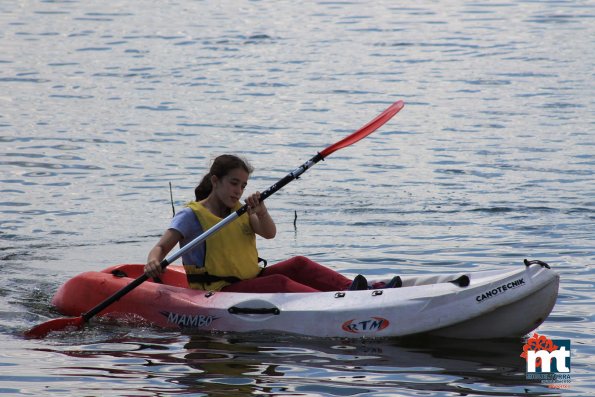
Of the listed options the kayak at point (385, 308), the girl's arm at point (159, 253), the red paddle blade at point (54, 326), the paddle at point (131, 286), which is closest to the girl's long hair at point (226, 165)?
the paddle at point (131, 286)

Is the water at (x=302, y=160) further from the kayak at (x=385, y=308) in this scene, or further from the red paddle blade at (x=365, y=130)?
the red paddle blade at (x=365, y=130)

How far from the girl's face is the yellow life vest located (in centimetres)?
12

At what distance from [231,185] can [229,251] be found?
1.34 ft

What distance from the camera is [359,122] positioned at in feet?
52.1

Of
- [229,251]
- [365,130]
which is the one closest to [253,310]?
[229,251]

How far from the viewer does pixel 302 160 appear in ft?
44.8

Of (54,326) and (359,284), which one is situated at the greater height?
(359,284)

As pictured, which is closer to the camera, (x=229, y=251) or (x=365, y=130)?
(x=229, y=251)

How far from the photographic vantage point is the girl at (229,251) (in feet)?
24.5

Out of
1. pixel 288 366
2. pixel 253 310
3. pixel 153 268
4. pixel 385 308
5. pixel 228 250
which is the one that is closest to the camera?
pixel 288 366

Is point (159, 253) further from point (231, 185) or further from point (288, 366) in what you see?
point (288, 366)

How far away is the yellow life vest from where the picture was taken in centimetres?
756

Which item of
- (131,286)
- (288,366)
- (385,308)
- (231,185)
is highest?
(231,185)

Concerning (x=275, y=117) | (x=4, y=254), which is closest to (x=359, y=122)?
(x=275, y=117)
